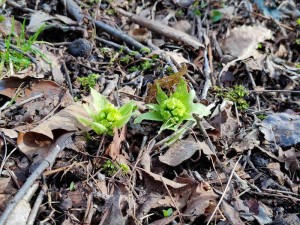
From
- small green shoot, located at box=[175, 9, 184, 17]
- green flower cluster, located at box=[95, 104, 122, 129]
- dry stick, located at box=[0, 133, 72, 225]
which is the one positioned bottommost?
dry stick, located at box=[0, 133, 72, 225]

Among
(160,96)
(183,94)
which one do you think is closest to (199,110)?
(183,94)

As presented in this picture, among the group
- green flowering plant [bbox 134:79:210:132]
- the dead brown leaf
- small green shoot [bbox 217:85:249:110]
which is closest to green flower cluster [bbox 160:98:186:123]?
green flowering plant [bbox 134:79:210:132]

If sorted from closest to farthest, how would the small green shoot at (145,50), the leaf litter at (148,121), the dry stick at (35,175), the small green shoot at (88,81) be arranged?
1. the dry stick at (35,175)
2. the leaf litter at (148,121)
3. the small green shoot at (88,81)
4. the small green shoot at (145,50)

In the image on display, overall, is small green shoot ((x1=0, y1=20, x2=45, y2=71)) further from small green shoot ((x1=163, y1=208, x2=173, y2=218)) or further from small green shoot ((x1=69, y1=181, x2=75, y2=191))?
small green shoot ((x1=163, y1=208, x2=173, y2=218))

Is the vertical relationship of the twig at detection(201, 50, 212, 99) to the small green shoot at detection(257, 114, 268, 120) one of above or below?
above

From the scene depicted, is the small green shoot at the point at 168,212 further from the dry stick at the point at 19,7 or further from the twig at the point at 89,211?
the dry stick at the point at 19,7

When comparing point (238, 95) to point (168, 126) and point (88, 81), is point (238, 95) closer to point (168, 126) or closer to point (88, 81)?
point (168, 126)

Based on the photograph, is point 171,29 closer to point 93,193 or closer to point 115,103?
point 115,103

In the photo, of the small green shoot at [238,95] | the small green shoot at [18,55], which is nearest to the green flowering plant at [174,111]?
the small green shoot at [238,95]
